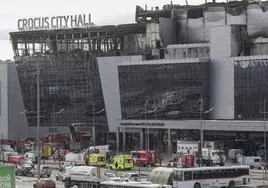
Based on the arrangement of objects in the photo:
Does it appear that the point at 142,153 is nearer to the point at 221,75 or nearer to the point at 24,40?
the point at 221,75

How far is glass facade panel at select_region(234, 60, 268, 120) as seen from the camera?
394ft

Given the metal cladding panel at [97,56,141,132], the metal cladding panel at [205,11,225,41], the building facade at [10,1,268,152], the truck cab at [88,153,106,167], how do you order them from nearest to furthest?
the truck cab at [88,153,106,167] → the building facade at [10,1,268,152] → the metal cladding panel at [205,11,225,41] → the metal cladding panel at [97,56,141,132]

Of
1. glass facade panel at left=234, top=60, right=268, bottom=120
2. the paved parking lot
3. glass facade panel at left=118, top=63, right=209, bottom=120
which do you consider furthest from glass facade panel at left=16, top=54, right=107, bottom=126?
the paved parking lot

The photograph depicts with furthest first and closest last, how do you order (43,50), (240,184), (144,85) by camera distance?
(43,50)
(144,85)
(240,184)

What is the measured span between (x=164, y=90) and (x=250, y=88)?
16.2 m

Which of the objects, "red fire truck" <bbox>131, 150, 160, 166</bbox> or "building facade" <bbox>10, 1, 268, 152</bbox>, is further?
"building facade" <bbox>10, 1, 268, 152</bbox>

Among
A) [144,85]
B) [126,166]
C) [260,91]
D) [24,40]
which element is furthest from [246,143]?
[24,40]

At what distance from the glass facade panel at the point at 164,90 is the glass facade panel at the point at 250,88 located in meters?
6.11

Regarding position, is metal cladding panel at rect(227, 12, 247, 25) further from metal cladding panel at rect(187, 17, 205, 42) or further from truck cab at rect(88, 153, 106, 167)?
truck cab at rect(88, 153, 106, 167)

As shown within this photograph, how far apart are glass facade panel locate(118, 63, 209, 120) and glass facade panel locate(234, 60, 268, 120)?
240 inches

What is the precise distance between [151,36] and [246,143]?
109ft

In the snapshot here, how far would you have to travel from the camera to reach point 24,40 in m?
163

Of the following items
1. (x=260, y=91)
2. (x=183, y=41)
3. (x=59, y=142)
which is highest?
(x=183, y=41)

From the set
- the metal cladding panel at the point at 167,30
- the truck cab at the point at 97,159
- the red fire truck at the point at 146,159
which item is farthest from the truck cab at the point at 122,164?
the metal cladding panel at the point at 167,30
